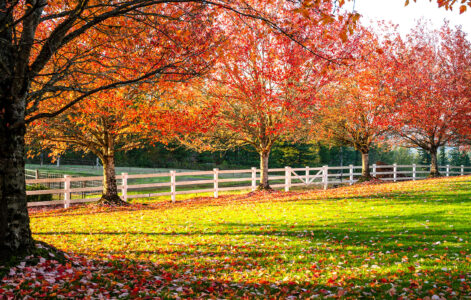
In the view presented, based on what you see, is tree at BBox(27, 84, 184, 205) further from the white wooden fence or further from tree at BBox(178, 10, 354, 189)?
tree at BBox(178, 10, 354, 189)

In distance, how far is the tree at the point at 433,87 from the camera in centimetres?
2286

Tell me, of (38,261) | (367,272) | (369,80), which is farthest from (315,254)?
(369,80)

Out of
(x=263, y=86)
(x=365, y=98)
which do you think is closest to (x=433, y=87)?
(x=365, y=98)

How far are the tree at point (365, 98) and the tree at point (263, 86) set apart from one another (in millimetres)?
3685

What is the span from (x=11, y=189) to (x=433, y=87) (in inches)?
1012

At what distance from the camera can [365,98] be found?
73.8 ft

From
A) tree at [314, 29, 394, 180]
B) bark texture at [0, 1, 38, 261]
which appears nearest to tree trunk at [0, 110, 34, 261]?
bark texture at [0, 1, 38, 261]

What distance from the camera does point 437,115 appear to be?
23.3 m

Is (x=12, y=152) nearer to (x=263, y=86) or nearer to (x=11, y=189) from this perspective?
(x=11, y=189)

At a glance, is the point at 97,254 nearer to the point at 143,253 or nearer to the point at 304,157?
the point at 143,253

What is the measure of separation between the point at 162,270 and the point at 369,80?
65.3 ft

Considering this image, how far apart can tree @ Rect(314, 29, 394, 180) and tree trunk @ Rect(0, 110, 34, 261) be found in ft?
59.1

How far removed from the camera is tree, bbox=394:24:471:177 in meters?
22.9

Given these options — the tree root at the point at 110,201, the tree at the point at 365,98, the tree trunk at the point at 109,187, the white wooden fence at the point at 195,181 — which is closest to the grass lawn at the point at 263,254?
the white wooden fence at the point at 195,181
